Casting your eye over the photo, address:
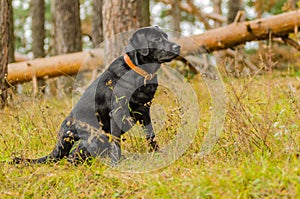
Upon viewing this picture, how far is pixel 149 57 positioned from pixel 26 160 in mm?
1656

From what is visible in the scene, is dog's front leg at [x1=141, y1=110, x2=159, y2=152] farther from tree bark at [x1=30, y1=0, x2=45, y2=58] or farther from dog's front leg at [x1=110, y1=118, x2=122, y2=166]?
tree bark at [x1=30, y1=0, x2=45, y2=58]

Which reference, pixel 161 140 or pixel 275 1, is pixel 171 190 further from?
pixel 275 1

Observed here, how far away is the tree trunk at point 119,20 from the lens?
7.79 m

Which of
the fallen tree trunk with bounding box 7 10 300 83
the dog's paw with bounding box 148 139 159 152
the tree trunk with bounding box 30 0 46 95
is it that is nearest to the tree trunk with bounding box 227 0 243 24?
the fallen tree trunk with bounding box 7 10 300 83

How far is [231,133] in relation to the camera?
4.46 m

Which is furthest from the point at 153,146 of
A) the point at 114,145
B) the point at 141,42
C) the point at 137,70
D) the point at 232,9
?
the point at 232,9

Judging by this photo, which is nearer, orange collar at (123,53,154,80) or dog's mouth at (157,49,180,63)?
orange collar at (123,53,154,80)

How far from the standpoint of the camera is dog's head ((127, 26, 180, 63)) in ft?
15.6

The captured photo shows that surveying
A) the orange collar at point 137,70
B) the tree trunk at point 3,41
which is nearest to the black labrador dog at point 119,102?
the orange collar at point 137,70

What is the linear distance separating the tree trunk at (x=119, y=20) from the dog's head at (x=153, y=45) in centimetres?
303

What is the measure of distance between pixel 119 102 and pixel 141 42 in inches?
27.7

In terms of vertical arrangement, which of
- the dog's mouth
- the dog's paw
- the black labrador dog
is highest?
the dog's mouth

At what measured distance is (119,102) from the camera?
4.56 m

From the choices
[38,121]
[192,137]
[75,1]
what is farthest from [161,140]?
[75,1]
